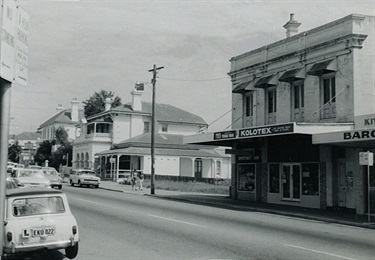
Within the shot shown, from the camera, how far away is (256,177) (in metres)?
26.2

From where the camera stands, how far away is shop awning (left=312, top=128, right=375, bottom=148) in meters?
16.5

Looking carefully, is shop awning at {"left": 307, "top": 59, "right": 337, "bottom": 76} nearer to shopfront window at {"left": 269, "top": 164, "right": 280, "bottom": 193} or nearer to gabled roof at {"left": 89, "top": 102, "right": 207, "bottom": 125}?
shopfront window at {"left": 269, "top": 164, "right": 280, "bottom": 193}

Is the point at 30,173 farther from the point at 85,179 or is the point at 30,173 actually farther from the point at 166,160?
the point at 166,160

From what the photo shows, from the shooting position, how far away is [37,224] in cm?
840

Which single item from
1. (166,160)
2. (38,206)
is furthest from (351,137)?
(166,160)

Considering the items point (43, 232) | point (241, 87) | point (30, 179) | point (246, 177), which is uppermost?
point (241, 87)

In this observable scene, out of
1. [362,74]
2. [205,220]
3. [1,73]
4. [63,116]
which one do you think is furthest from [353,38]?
[63,116]

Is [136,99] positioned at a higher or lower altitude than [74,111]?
lower

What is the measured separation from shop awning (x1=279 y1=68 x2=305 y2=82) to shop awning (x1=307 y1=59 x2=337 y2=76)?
95 cm

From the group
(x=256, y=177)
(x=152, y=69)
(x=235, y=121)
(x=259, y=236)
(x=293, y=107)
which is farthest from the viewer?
(x=152, y=69)

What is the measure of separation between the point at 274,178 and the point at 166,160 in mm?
→ 27504

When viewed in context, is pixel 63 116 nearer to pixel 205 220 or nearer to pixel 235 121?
pixel 235 121

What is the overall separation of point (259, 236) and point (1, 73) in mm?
9778

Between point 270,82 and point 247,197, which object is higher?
point 270,82
